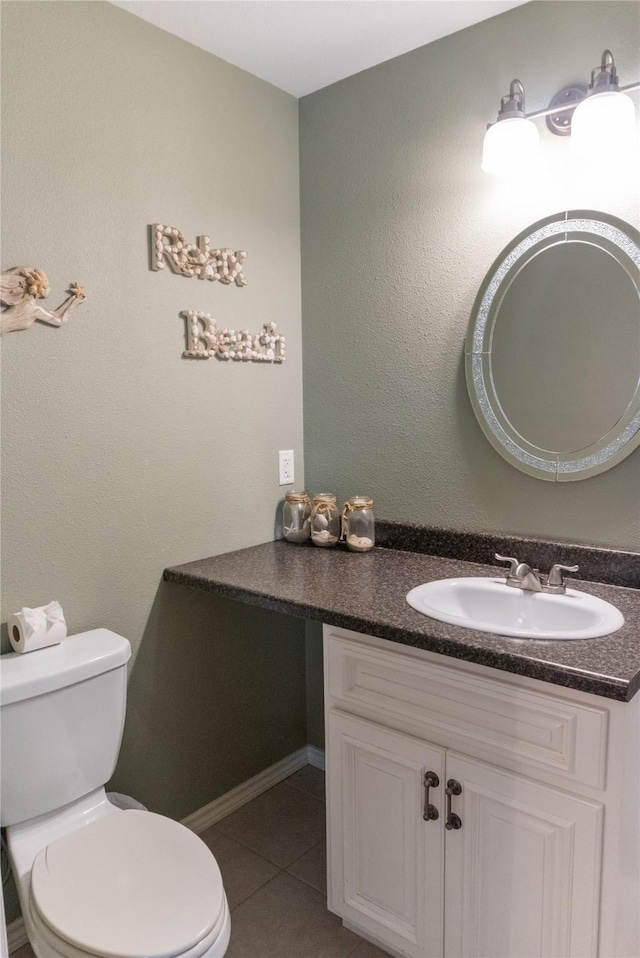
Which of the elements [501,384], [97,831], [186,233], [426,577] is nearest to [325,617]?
[426,577]

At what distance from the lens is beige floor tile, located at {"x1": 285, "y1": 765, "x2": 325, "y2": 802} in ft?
7.40

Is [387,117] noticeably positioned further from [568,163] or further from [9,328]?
[9,328]

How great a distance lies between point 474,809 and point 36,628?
41.1 inches

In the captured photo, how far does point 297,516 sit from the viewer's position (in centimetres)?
217

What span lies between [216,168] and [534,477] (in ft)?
4.24

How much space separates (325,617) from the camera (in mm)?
1498

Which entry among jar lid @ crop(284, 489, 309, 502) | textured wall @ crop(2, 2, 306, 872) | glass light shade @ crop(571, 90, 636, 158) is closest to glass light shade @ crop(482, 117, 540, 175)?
glass light shade @ crop(571, 90, 636, 158)

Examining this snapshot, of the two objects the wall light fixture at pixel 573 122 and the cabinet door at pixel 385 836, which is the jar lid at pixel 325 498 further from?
the wall light fixture at pixel 573 122

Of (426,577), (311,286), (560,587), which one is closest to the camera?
(560,587)

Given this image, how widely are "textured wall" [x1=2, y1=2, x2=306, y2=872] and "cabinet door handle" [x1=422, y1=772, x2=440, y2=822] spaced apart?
0.85 m

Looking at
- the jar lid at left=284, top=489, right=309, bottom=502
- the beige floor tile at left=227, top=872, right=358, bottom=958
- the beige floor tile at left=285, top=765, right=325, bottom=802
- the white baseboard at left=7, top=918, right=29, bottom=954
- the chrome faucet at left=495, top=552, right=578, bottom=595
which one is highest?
the jar lid at left=284, top=489, right=309, bottom=502

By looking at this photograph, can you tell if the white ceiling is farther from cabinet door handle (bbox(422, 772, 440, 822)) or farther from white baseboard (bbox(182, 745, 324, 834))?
white baseboard (bbox(182, 745, 324, 834))

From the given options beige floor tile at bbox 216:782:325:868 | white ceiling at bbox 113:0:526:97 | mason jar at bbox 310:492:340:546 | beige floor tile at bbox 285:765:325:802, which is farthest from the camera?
beige floor tile at bbox 285:765:325:802

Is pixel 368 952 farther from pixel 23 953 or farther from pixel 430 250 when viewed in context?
pixel 430 250
